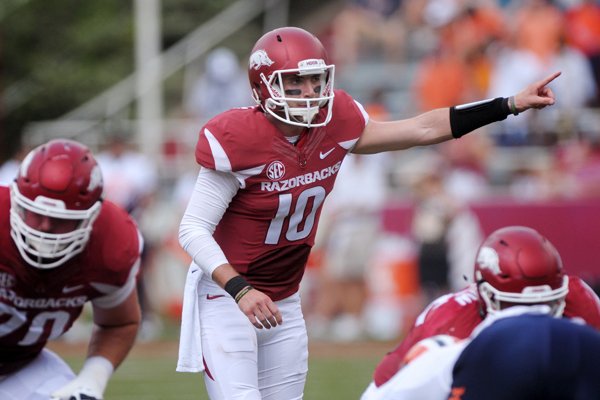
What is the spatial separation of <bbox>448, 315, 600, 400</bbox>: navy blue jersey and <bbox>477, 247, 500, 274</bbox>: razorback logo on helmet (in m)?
0.85

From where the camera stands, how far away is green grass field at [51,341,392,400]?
27.1 feet

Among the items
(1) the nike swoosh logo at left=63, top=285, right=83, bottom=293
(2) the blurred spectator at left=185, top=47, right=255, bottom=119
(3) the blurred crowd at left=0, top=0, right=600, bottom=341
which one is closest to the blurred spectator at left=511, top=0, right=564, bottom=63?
(3) the blurred crowd at left=0, top=0, right=600, bottom=341

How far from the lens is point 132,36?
20.4 meters

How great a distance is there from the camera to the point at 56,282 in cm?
469

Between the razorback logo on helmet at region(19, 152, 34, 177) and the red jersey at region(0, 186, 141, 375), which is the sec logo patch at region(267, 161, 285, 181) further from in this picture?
the razorback logo on helmet at region(19, 152, 34, 177)

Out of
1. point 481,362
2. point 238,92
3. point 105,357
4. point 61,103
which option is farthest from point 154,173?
point 481,362

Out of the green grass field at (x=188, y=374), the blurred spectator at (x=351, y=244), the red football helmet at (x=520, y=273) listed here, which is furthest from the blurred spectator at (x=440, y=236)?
the red football helmet at (x=520, y=273)

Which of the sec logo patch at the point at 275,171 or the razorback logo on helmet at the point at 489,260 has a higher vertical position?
the sec logo patch at the point at 275,171

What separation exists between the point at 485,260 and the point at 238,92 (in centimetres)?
956

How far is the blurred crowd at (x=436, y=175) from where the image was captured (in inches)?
447

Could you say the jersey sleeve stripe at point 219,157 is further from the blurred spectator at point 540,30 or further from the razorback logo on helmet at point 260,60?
the blurred spectator at point 540,30

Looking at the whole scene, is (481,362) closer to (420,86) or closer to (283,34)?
(283,34)

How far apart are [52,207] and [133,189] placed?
776 centimetres

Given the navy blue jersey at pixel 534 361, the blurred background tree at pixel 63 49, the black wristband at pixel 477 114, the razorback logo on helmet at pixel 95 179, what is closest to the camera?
the navy blue jersey at pixel 534 361
